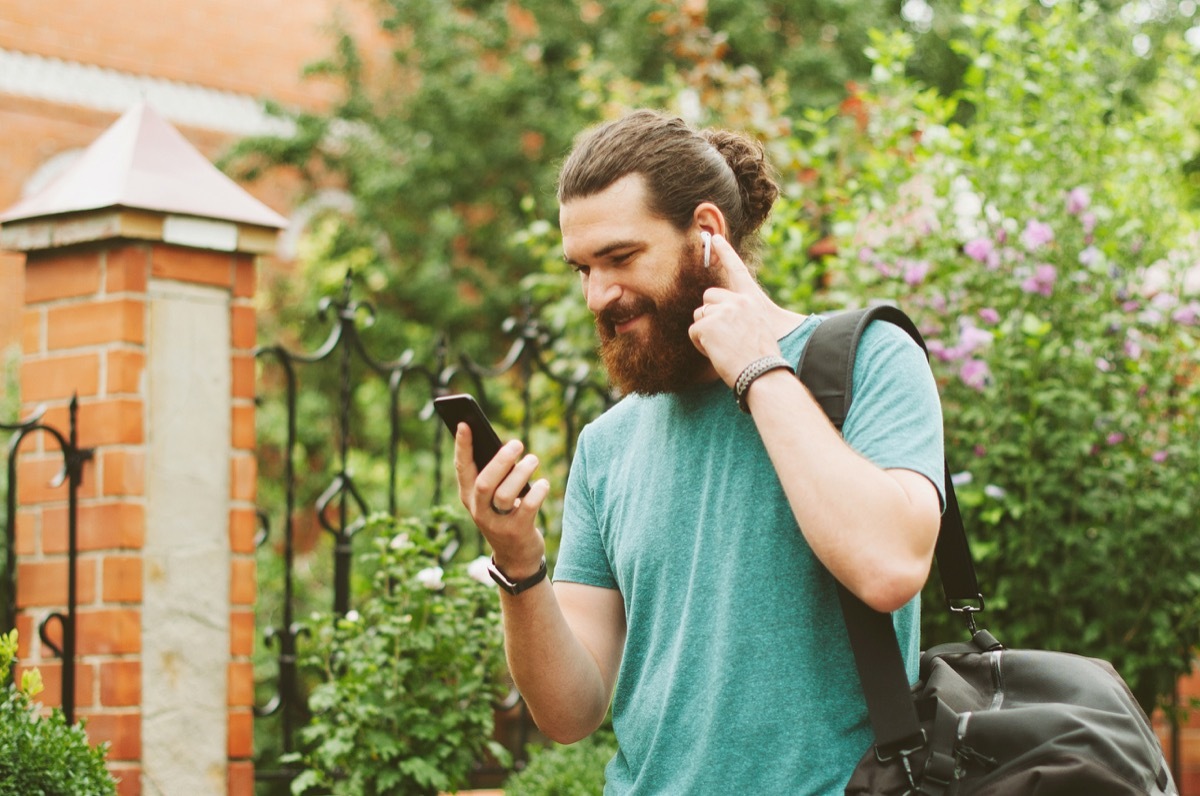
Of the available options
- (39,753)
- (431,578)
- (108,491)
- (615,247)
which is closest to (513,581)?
(615,247)

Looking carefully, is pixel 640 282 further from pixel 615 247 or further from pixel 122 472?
pixel 122 472

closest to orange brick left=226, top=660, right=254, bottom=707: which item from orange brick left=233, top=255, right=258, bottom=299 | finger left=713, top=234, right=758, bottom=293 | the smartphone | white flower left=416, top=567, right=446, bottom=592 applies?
white flower left=416, top=567, right=446, bottom=592

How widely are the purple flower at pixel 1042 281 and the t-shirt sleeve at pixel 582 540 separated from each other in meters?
2.49

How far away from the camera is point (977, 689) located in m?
1.87

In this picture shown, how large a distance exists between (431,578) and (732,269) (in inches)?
68.9

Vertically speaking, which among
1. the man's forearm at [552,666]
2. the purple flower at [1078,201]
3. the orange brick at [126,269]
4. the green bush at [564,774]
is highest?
the purple flower at [1078,201]

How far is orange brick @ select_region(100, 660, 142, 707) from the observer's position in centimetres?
309

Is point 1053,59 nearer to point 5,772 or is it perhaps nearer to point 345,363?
point 345,363

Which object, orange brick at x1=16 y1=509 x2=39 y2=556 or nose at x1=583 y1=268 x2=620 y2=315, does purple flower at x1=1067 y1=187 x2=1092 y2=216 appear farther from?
orange brick at x1=16 y1=509 x2=39 y2=556

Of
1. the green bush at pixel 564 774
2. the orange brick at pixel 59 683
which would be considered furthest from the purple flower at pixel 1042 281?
the orange brick at pixel 59 683

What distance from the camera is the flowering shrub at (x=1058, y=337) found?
4.06 m

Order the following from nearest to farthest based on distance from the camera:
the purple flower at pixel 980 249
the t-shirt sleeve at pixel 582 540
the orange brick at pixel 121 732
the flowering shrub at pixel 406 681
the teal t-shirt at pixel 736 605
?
the teal t-shirt at pixel 736 605 < the t-shirt sleeve at pixel 582 540 < the orange brick at pixel 121 732 < the flowering shrub at pixel 406 681 < the purple flower at pixel 980 249

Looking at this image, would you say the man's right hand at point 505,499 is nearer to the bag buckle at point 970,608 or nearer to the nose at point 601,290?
the nose at point 601,290

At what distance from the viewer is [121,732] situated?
3.09 m
